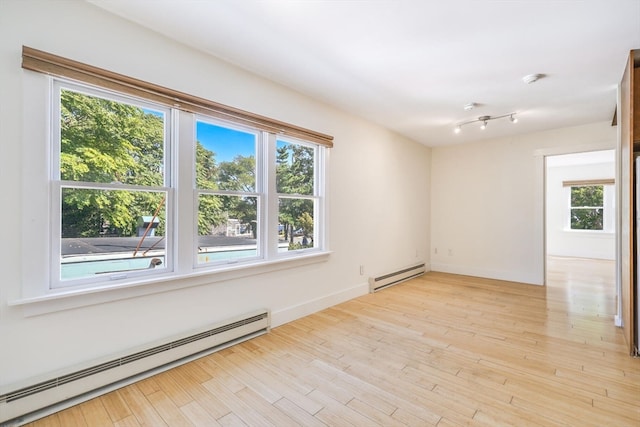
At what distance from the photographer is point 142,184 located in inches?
88.4

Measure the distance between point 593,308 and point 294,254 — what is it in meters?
3.90

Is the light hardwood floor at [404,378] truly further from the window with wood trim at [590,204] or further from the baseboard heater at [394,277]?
the window with wood trim at [590,204]

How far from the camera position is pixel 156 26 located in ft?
7.22

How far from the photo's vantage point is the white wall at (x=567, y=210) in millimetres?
7270

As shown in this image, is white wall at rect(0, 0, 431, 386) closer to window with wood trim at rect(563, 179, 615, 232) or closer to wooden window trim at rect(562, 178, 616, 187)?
wooden window trim at rect(562, 178, 616, 187)

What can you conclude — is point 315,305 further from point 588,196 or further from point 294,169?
point 588,196

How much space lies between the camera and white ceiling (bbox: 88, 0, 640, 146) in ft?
6.53

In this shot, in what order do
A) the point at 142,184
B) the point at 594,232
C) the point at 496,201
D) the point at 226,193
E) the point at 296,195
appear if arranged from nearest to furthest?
the point at 142,184
the point at 226,193
the point at 296,195
the point at 496,201
the point at 594,232

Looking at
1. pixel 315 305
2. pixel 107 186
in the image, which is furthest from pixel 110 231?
pixel 315 305

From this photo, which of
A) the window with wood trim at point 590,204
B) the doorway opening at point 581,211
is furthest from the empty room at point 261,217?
the window with wood trim at point 590,204

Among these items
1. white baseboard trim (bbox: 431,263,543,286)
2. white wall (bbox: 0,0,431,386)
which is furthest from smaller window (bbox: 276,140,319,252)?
white baseboard trim (bbox: 431,263,543,286)

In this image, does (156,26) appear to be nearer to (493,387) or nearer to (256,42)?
(256,42)

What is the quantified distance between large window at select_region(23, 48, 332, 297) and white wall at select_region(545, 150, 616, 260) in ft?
24.5

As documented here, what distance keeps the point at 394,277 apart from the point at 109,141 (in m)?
4.24
